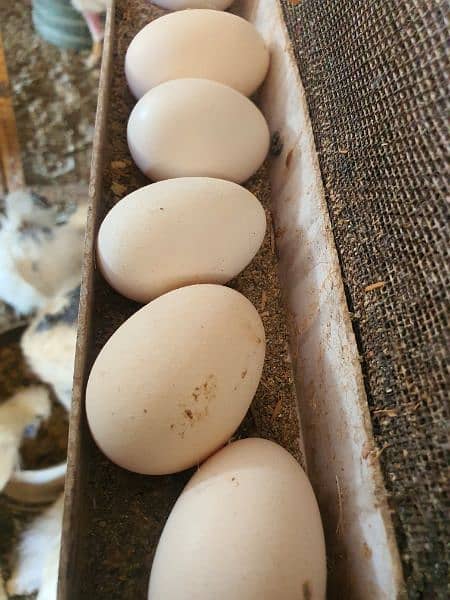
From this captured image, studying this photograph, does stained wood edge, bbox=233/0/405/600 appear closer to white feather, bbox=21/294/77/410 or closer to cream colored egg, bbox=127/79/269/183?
cream colored egg, bbox=127/79/269/183

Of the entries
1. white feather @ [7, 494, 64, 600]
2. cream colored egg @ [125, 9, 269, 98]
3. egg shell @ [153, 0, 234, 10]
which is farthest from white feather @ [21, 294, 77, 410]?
egg shell @ [153, 0, 234, 10]

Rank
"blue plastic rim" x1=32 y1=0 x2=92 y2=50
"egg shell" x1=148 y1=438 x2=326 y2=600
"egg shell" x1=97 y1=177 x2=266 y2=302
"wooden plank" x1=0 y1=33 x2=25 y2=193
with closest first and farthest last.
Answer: "egg shell" x1=148 y1=438 x2=326 y2=600 < "egg shell" x1=97 y1=177 x2=266 y2=302 < "wooden plank" x1=0 y1=33 x2=25 y2=193 < "blue plastic rim" x1=32 y1=0 x2=92 y2=50

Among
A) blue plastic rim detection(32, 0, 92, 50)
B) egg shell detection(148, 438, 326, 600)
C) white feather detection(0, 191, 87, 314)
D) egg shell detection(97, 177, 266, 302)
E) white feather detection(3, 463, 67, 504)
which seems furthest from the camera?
blue plastic rim detection(32, 0, 92, 50)

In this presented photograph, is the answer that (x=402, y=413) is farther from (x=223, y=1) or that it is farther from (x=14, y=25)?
(x=14, y=25)

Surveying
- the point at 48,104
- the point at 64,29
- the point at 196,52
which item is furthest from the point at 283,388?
the point at 64,29

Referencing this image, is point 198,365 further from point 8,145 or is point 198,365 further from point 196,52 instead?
point 8,145

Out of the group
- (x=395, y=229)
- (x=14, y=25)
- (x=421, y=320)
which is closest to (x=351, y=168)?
(x=395, y=229)

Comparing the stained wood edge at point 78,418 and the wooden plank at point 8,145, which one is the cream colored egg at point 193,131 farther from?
the wooden plank at point 8,145

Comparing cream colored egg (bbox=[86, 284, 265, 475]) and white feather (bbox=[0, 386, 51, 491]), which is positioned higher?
cream colored egg (bbox=[86, 284, 265, 475])
